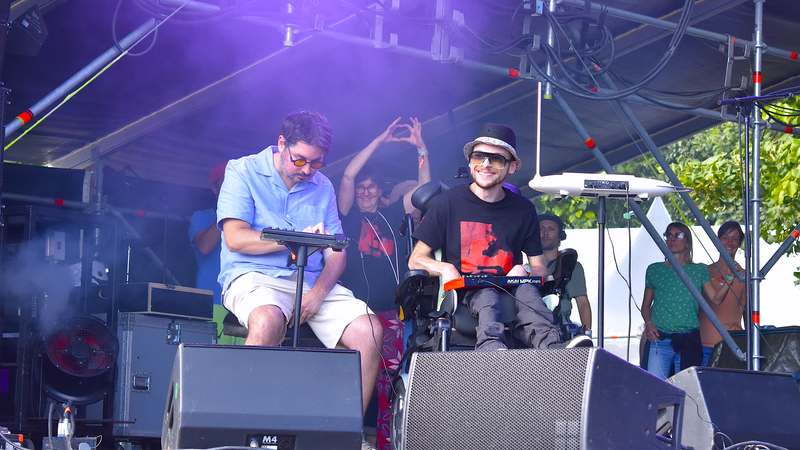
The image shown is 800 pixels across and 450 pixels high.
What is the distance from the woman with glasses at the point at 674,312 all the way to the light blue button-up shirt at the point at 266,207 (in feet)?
9.02

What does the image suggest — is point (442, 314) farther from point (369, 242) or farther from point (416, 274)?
point (369, 242)

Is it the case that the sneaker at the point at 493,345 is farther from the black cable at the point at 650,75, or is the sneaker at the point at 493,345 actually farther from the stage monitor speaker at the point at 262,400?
the black cable at the point at 650,75

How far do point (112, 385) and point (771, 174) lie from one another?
19.6ft

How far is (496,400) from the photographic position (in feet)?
6.91

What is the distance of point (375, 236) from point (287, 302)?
4.76 ft

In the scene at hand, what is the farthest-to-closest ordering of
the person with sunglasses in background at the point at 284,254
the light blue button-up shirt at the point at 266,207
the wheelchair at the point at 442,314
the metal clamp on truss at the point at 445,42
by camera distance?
the metal clamp on truss at the point at 445,42 → the light blue button-up shirt at the point at 266,207 → the person with sunglasses in background at the point at 284,254 → the wheelchair at the point at 442,314

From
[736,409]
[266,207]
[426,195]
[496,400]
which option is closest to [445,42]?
[426,195]

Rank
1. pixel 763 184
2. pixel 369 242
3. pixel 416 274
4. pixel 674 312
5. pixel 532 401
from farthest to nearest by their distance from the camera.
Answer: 1. pixel 763 184
2. pixel 674 312
3. pixel 369 242
4. pixel 416 274
5. pixel 532 401

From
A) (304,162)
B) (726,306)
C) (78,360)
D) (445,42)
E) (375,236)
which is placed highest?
(445,42)

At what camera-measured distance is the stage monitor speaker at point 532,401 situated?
196 cm

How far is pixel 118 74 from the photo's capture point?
4285 mm

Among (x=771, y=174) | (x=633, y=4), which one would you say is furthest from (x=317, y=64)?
(x=771, y=174)

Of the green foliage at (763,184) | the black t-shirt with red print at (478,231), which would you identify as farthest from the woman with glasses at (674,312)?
the black t-shirt with red print at (478,231)

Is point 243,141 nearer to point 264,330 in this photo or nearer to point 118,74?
point 118,74
